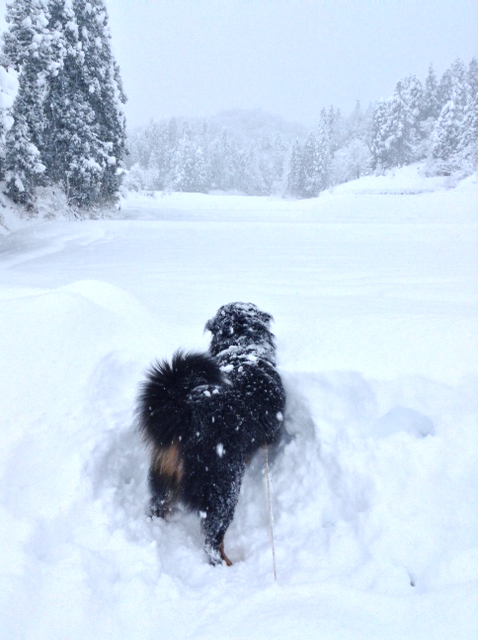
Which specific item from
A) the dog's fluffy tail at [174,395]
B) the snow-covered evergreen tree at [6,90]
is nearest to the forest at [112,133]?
the snow-covered evergreen tree at [6,90]

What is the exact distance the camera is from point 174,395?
2.25 metres

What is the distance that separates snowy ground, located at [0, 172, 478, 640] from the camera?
1.76m

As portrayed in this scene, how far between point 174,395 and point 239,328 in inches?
52.8

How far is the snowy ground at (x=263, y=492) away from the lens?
1763 millimetres

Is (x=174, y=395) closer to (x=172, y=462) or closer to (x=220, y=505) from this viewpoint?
(x=172, y=462)

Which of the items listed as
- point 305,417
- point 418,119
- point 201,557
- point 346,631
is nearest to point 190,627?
point 201,557

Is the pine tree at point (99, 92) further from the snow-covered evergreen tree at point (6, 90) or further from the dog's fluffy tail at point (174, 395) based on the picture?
the dog's fluffy tail at point (174, 395)

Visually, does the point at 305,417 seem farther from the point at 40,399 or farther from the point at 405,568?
the point at 40,399

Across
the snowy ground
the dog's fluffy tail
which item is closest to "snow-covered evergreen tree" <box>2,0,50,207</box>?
the snowy ground

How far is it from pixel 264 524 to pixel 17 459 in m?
1.67

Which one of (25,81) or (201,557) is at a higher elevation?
(25,81)

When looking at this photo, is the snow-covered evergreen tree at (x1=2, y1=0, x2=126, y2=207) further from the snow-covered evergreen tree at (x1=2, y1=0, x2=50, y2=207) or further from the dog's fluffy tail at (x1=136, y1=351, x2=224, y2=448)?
the dog's fluffy tail at (x1=136, y1=351, x2=224, y2=448)

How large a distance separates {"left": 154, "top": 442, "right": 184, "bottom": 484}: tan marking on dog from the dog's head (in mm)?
1227

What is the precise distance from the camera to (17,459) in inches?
89.9
